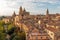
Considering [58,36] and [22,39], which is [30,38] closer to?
[58,36]

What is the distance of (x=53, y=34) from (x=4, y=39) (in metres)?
3.97

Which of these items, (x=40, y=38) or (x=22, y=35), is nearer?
(x=40, y=38)

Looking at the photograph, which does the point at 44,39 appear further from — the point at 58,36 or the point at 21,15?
the point at 21,15

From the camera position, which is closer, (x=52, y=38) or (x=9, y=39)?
(x=52, y=38)

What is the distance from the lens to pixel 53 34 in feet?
51.4

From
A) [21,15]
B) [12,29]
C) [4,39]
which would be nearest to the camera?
[4,39]

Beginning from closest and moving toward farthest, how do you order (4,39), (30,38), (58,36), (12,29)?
→ (30,38)
(58,36)
(4,39)
(12,29)

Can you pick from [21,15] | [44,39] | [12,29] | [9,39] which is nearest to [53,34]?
[44,39]

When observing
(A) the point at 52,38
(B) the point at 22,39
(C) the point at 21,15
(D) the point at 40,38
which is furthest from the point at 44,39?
(C) the point at 21,15

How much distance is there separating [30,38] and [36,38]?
0.39 m

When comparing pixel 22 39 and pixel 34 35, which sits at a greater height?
pixel 34 35

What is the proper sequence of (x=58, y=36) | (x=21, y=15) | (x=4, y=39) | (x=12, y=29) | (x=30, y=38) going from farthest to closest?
(x=21, y=15)
(x=12, y=29)
(x=4, y=39)
(x=58, y=36)
(x=30, y=38)

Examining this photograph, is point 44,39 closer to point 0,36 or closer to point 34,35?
point 34,35

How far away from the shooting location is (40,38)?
13.6 m
